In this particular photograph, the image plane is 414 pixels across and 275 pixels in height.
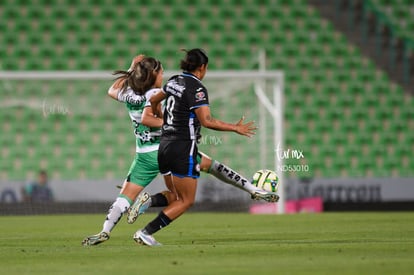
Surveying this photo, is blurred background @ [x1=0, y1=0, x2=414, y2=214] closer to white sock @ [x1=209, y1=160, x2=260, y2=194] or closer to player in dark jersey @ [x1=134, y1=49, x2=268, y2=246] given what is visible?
white sock @ [x1=209, y1=160, x2=260, y2=194]

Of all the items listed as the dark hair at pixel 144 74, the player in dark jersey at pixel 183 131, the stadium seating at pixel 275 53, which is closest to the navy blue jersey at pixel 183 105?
the player in dark jersey at pixel 183 131

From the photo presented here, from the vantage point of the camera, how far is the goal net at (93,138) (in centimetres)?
1783

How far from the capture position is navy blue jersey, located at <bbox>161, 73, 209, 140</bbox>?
344 inches

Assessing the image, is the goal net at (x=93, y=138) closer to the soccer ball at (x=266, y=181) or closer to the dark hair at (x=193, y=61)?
the soccer ball at (x=266, y=181)

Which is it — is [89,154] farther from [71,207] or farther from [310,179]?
[310,179]

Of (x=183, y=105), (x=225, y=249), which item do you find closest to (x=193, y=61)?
(x=183, y=105)

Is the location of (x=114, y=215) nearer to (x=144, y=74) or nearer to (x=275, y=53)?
(x=144, y=74)

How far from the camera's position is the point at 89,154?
60.4 feet

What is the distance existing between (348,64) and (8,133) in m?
8.04

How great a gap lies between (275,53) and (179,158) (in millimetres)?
13068

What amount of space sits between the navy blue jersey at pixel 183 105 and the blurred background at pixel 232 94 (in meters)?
8.40

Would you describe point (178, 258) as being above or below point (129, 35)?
below

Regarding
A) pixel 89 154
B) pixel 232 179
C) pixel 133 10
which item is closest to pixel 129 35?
pixel 133 10

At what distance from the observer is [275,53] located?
21531 mm
